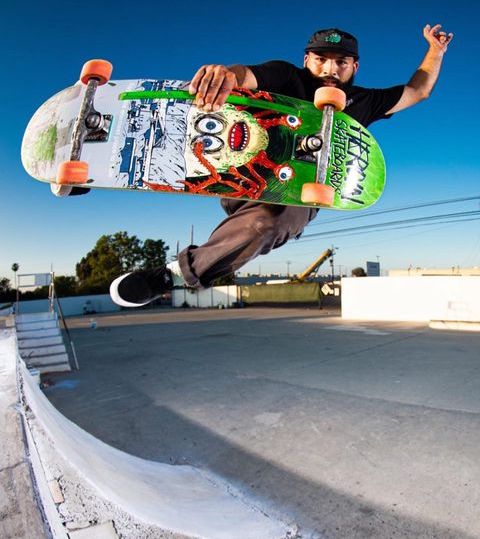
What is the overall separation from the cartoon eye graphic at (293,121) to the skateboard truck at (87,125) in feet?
4.05

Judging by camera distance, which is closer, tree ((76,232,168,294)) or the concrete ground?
the concrete ground

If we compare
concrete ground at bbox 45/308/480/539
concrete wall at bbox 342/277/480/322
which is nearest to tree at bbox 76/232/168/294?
concrete wall at bbox 342/277/480/322

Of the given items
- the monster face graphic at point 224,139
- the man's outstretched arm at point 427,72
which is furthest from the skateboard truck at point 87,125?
the man's outstretched arm at point 427,72

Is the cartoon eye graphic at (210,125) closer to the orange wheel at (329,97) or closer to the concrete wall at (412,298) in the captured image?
the orange wheel at (329,97)

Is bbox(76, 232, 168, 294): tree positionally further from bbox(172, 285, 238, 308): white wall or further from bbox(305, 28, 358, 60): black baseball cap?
bbox(305, 28, 358, 60): black baseball cap

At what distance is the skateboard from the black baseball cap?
345mm

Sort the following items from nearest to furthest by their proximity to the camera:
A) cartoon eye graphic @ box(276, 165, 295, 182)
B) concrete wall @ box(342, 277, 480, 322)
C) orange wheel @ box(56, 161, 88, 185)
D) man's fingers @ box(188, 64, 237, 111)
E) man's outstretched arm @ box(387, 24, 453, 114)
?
1. man's fingers @ box(188, 64, 237, 111)
2. orange wheel @ box(56, 161, 88, 185)
3. cartoon eye graphic @ box(276, 165, 295, 182)
4. man's outstretched arm @ box(387, 24, 453, 114)
5. concrete wall @ box(342, 277, 480, 322)

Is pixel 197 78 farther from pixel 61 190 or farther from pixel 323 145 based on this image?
pixel 61 190

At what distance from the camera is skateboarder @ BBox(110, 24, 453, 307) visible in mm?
2398

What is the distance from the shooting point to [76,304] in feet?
102

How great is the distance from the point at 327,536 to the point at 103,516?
1.39 meters

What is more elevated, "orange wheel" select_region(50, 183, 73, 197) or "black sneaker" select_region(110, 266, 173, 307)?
"orange wheel" select_region(50, 183, 73, 197)

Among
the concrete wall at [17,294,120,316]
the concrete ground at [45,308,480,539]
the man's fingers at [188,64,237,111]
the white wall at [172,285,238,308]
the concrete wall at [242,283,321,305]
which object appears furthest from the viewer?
the white wall at [172,285,238,308]

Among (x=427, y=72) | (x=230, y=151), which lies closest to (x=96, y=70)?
(x=230, y=151)
